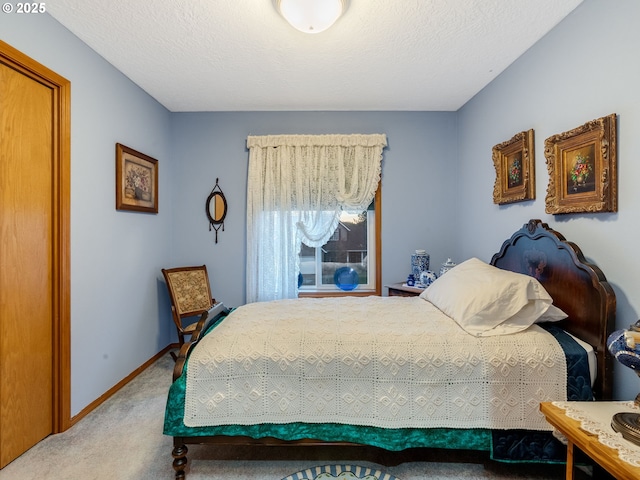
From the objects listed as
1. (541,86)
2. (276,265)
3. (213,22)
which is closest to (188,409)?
(276,265)

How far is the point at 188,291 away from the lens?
3.17 meters

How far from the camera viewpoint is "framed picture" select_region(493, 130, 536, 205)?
2.26 metres

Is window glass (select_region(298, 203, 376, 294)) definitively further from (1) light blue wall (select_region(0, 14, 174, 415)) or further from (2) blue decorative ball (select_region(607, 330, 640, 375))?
(2) blue decorative ball (select_region(607, 330, 640, 375))

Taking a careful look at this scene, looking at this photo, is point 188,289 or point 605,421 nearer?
point 605,421

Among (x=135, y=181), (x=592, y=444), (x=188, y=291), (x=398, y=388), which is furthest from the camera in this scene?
(x=188, y=291)

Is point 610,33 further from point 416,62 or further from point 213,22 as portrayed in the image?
point 213,22

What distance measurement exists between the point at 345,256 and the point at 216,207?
1.59 meters

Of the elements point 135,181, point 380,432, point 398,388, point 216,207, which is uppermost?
point 135,181

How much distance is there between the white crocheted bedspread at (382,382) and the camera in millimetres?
1527

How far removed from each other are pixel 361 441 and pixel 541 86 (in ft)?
8.50

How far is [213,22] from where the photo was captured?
6.43ft

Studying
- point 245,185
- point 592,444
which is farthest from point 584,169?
point 245,185

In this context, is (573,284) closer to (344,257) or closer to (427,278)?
(427,278)

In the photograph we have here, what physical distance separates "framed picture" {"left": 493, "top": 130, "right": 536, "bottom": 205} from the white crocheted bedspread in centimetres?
119
